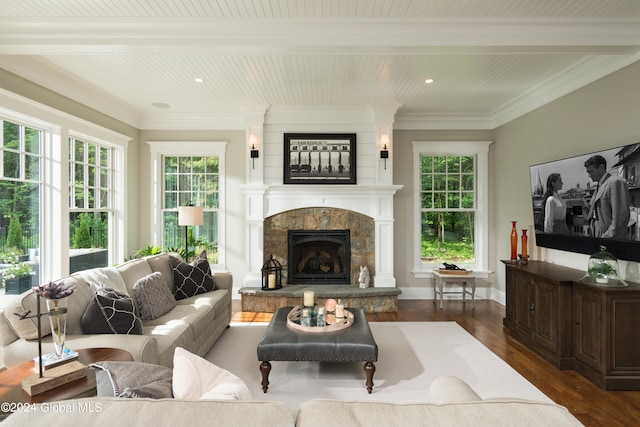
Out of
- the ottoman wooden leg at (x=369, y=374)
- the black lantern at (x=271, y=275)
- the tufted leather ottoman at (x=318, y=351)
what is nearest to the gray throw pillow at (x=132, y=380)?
the tufted leather ottoman at (x=318, y=351)

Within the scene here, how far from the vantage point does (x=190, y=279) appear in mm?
3793

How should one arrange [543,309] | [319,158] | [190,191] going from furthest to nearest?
1. [190,191]
2. [319,158]
3. [543,309]

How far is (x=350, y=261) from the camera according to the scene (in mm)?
5234

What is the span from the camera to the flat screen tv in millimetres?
2916

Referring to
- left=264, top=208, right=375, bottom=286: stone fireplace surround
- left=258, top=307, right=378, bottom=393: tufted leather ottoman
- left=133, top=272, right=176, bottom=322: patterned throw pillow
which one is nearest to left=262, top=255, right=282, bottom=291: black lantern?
left=264, top=208, right=375, bottom=286: stone fireplace surround

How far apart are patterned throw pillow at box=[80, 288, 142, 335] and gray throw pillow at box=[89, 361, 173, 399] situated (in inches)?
51.7

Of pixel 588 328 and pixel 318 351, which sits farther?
pixel 588 328

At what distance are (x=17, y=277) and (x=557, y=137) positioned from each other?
20.0 feet

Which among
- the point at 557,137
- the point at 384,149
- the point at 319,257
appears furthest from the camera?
the point at 319,257

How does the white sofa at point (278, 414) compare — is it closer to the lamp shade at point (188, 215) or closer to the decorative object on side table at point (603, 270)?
the decorative object on side table at point (603, 270)

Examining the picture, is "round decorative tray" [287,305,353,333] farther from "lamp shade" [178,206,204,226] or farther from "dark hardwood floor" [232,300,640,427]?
"lamp shade" [178,206,204,226]

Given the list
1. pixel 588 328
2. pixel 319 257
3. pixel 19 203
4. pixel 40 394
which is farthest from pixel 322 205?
pixel 40 394

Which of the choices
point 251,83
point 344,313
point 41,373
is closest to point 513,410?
point 41,373

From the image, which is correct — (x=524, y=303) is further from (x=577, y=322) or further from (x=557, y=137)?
(x=557, y=137)
